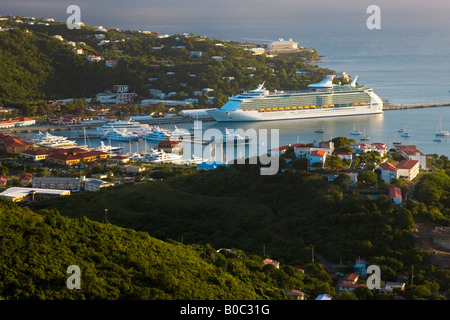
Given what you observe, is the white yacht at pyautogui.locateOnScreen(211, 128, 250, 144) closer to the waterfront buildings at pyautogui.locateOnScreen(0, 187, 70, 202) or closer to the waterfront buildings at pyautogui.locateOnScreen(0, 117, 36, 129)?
the waterfront buildings at pyautogui.locateOnScreen(0, 117, 36, 129)

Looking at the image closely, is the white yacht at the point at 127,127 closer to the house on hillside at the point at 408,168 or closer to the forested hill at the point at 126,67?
the forested hill at the point at 126,67

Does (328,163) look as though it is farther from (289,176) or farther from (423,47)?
(423,47)

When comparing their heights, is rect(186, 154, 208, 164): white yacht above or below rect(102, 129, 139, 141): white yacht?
above

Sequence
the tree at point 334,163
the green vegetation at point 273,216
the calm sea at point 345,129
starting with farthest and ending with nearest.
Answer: the calm sea at point 345,129, the tree at point 334,163, the green vegetation at point 273,216

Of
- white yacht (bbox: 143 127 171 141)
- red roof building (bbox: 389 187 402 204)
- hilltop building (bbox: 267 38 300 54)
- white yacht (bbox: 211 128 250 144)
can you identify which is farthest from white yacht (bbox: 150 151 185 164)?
hilltop building (bbox: 267 38 300 54)

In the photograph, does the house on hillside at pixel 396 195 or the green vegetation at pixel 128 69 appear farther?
the green vegetation at pixel 128 69

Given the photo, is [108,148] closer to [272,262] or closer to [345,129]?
[345,129]

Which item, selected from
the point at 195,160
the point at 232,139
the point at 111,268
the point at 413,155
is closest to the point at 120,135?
the point at 232,139

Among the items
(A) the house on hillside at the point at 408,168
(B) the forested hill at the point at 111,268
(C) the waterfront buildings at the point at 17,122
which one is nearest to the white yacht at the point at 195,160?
(A) the house on hillside at the point at 408,168
